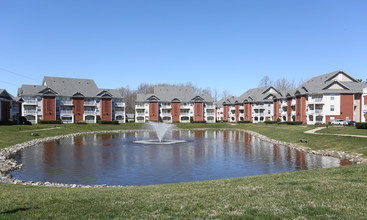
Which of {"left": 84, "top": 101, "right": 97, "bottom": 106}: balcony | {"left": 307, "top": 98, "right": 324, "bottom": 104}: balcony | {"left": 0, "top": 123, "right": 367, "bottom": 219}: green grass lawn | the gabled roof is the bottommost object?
{"left": 0, "top": 123, "right": 367, "bottom": 219}: green grass lawn

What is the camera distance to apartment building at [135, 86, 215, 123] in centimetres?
10019

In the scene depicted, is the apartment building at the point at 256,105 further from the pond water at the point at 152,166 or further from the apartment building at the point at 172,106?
the pond water at the point at 152,166

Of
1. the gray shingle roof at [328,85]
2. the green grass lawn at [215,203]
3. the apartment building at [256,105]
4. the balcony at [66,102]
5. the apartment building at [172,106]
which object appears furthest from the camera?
the apartment building at [256,105]

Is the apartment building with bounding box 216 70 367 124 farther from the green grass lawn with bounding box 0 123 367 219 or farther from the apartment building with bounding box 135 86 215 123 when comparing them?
the green grass lawn with bounding box 0 123 367 219

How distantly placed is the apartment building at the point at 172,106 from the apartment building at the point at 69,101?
8.36 meters

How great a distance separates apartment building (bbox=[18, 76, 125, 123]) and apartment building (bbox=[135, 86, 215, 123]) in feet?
27.4

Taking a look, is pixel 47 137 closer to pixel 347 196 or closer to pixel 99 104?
pixel 99 104

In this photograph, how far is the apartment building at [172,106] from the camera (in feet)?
329

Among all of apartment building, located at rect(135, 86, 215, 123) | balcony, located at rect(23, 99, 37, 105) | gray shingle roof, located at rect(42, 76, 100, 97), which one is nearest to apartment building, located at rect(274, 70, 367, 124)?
apartment building, located at rect(135, 86, 215, 123)

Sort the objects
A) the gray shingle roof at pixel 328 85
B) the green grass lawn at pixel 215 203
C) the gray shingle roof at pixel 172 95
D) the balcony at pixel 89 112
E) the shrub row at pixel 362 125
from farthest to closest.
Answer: the gray shingle roof at pixel 172 95 < the balcony at pixel 89 112 < the gray shingle roof at pixel 328 85 < the shrub row at pixel 362 125 < the green grass lawn at pixel 215 203

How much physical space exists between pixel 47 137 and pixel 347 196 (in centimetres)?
5028

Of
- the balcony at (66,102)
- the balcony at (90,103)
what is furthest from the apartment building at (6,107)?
the balcony at (90,103)

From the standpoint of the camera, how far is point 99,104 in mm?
91875

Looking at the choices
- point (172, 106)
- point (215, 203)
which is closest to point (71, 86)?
point (172, 106)
